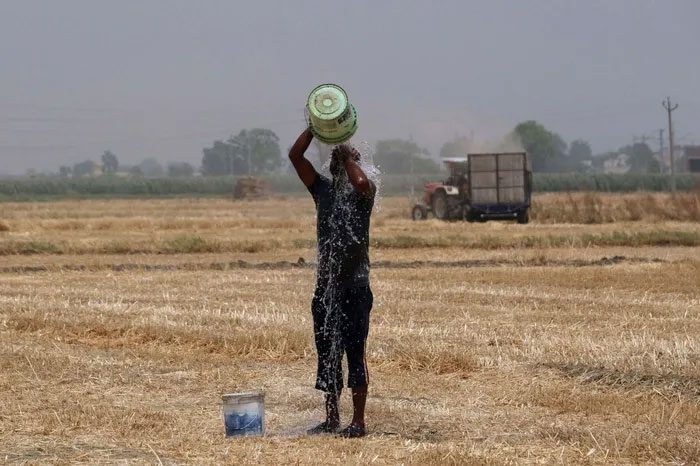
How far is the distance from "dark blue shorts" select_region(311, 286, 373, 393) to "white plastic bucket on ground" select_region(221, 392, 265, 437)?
728 mm

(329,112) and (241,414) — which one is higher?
(329,112)

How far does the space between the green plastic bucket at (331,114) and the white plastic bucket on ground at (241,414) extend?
6.37ft

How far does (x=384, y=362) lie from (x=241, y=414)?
3481mm

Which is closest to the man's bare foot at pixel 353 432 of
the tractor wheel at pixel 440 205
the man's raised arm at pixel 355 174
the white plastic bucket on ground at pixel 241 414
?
the white plastic bucket on ground at pixel 241 414

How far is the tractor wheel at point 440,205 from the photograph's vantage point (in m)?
45.7

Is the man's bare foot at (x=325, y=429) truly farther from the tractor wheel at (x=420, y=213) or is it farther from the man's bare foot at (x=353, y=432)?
the tractor wheel at (x=420, y=213)

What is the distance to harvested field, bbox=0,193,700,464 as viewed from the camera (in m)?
8.71

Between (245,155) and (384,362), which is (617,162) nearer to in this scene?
(245,155)

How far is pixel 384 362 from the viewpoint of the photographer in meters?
12.4

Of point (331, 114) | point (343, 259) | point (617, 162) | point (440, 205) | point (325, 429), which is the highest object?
point (617, 162)

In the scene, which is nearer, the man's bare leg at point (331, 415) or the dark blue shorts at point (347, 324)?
the dark blue shorts at point (347, 324)

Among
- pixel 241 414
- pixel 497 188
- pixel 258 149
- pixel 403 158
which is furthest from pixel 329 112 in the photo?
pixel 258 149

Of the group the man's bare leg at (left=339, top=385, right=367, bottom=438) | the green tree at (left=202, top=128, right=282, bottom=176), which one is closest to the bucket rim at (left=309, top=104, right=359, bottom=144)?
the man's bare leg at (left=339, top=385, right=367, bottom=438)

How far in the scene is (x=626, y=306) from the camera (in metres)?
16.7
